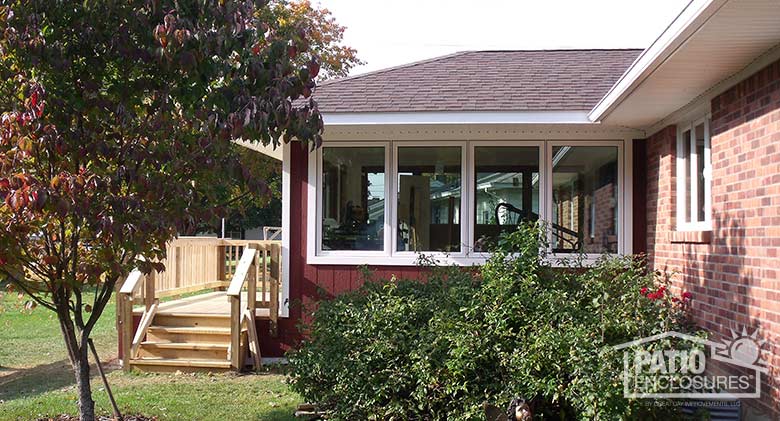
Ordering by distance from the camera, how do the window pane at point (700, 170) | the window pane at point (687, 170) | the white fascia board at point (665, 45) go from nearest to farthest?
the white fascia board at point (665, 45) < the window pane at point (700, 170) < the window pane at point (687, 170)

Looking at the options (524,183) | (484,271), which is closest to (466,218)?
(524,183)

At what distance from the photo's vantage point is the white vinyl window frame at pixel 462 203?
771 cm

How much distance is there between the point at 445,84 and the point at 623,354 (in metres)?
4.26

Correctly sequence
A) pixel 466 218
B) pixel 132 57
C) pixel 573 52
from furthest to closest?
1. pixel 573 52
2. pixel 466 218
3. pixel 132 57

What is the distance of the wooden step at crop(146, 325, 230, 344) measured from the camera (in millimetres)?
8203

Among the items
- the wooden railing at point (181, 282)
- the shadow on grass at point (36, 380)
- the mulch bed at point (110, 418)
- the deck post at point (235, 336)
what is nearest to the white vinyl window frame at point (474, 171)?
the wooden railing at point (181, 282)

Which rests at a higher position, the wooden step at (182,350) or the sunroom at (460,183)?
the sunroom at (460,183)

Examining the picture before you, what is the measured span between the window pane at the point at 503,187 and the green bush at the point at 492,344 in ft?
6.33

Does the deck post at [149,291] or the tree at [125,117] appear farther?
the deck post at [149,291]

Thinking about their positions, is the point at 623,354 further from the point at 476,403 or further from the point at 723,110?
the point at 723,110

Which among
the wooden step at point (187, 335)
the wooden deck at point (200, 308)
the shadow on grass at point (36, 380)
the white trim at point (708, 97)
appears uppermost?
the white trim at point (708, 97)

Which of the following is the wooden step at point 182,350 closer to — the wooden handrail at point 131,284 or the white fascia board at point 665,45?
the wooden handrail at point 131,284

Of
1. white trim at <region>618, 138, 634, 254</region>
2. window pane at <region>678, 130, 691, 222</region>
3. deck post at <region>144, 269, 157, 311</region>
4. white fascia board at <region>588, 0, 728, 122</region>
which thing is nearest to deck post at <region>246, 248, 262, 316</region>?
deck post at <region>144, 269, 157, 311</region>

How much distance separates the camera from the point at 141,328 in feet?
26.8
